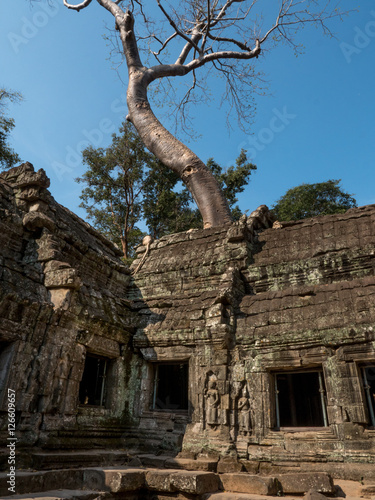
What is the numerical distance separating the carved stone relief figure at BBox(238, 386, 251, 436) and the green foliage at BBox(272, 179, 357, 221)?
16.9 m

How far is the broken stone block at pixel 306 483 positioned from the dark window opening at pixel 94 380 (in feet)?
12.2

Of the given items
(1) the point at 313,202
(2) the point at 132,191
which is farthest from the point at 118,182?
(1) the point at 313,202

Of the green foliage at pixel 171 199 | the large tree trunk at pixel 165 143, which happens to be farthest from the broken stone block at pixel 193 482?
the green foliage at pixel 171 199

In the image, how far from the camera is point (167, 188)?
22.7 m

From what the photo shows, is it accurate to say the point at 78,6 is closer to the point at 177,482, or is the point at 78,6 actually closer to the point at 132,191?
the point at 132,191

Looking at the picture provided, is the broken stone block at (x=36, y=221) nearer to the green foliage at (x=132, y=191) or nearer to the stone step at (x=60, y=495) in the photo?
the stone step at (x=60, y=495)

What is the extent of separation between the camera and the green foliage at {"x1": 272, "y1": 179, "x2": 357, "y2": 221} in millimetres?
22328

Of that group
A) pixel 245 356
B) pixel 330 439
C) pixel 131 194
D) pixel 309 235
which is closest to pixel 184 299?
pixel 245 356

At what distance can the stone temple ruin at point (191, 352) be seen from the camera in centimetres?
554

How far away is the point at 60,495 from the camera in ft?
13.9

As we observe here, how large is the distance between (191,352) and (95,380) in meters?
2.21

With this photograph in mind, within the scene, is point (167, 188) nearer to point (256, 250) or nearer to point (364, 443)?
point (256, 250)

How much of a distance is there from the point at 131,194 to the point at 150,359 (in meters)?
15.7

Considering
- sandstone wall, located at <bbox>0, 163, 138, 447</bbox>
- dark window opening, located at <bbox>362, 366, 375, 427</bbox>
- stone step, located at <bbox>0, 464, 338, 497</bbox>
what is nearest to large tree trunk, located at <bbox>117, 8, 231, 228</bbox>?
sandstone wall, located at <bbox>0, 163, 138, 447</bbox>
